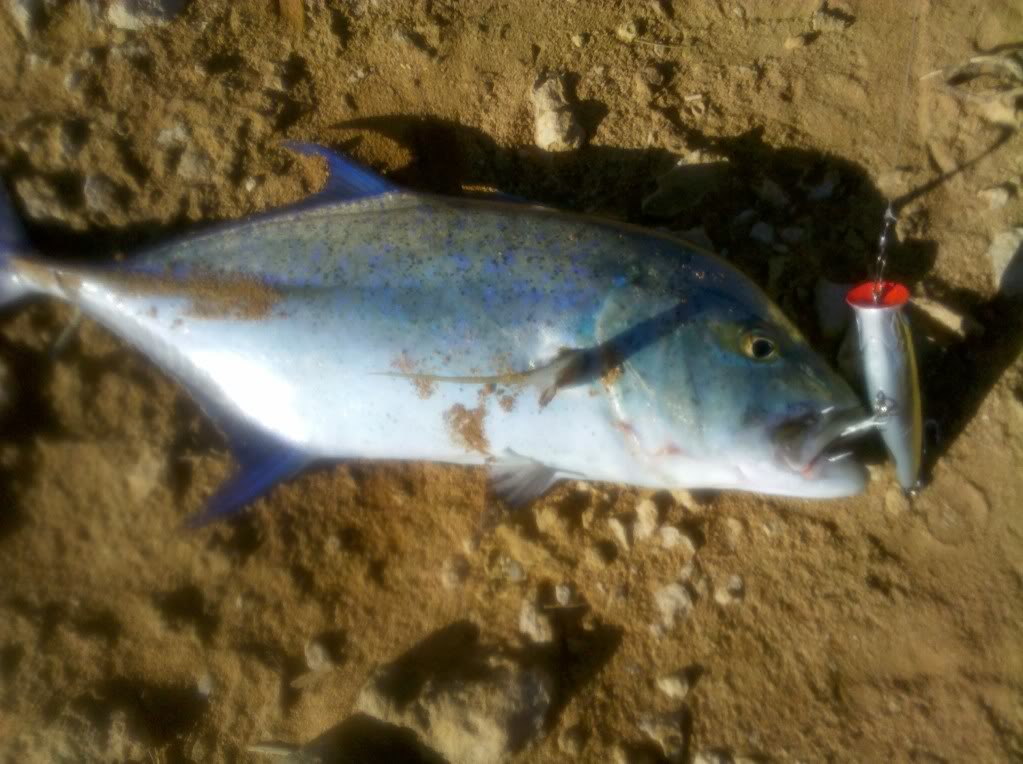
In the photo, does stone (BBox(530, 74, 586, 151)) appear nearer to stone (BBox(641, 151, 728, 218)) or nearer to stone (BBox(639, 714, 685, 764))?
stone (BBox(641, 151, 728, 218))

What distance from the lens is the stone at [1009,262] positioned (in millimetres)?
2504

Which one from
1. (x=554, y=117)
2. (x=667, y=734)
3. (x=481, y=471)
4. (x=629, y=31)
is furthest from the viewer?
(x=629, y=31)

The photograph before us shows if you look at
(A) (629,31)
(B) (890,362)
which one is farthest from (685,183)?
(B) (890,362)

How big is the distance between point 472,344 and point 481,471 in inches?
25.6

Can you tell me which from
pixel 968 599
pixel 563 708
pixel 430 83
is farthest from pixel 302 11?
pixel 968 599

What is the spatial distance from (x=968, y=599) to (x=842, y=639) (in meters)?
0.47

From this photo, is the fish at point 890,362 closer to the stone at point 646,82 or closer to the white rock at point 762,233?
the white rock at point 762,233

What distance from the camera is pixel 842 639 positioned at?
2.36 metres

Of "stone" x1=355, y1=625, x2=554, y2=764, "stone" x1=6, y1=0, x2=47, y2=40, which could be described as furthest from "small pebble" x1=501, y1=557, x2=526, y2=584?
"stone" x1=6, y1=0, x2=47, y2=40

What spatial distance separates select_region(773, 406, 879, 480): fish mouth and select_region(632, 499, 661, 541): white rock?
23.8 inches

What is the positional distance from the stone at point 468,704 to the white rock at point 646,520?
620 millimetres

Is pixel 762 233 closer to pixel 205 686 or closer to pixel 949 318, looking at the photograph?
pixel 949 318

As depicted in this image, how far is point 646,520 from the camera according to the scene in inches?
98.1

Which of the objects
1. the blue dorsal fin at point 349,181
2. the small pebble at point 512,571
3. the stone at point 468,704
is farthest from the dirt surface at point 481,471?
the blue dorsal fin at point 349,181
